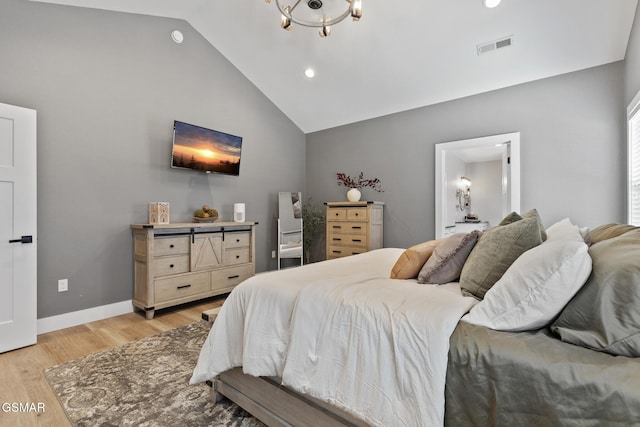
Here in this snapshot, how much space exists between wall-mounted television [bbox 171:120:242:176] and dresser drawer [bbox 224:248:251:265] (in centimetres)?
108

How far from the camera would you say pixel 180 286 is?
347cm

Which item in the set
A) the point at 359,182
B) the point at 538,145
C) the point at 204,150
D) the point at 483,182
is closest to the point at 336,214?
the point at 359,182

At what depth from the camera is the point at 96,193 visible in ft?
10.6

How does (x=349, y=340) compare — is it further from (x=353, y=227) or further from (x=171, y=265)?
(x=353, y=227)

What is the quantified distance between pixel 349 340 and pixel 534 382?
608mm

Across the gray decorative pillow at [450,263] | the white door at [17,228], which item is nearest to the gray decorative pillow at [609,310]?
the gray decorative pillow at [450,263]

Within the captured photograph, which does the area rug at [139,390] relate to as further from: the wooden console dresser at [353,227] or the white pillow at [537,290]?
the wooden console dresser at [353,227]

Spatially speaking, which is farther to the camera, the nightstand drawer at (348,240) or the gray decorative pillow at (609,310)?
the nightstand drawer at (348,240)

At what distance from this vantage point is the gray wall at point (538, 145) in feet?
10.1

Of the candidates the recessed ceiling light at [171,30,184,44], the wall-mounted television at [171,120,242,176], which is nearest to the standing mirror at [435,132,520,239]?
the wall-mounted television at [171,120,242,176]

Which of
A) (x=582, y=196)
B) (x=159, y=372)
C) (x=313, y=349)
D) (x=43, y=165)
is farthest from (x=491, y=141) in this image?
(x=43, y=165)

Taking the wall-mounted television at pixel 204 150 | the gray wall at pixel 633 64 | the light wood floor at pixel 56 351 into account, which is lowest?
the light wood floor at pixel 56 351

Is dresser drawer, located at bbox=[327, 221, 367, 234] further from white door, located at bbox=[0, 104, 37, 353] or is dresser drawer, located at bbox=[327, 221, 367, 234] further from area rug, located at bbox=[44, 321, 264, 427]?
white door, located at bbox=[0, 104, 37, 353]

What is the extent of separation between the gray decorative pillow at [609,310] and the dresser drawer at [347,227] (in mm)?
3303
